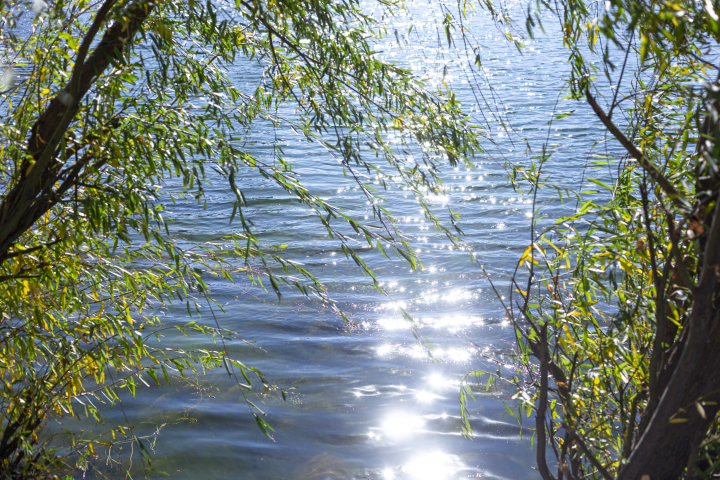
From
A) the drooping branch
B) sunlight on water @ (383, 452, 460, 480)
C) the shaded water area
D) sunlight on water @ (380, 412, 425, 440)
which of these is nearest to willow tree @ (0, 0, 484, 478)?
the shaded water area

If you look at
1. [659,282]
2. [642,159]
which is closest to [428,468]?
[659,282]

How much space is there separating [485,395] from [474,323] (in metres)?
1.17

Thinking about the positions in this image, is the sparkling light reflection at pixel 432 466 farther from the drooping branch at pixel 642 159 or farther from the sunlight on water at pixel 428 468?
the drooping branch at pixel 642 159

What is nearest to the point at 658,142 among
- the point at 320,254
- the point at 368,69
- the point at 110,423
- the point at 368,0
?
the point at 368,69

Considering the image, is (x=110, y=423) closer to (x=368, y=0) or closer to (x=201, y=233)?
(x=201, y=233)

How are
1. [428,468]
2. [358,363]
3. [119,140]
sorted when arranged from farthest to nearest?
1. [358,363]
2. [428,468]
3. [119,140]

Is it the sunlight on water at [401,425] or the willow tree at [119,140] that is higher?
the willow tree at [119,140]

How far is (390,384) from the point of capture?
5.12 metres

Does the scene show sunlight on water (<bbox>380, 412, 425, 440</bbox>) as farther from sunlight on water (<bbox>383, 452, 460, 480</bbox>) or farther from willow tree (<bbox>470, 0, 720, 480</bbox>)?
willow tree (<bbox>470, 0, 720, 480</bbox>)

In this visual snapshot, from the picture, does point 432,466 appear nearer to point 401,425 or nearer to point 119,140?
point 401,425

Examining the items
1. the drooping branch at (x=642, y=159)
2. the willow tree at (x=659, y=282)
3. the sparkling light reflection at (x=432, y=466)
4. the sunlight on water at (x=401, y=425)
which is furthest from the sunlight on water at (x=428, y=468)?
the drooping branch at (x=642, y=159)

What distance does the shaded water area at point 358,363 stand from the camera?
13.6ft

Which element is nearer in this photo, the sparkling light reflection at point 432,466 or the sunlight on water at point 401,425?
the sparkling light reflection at point 432,466

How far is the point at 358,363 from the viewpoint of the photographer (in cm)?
543
